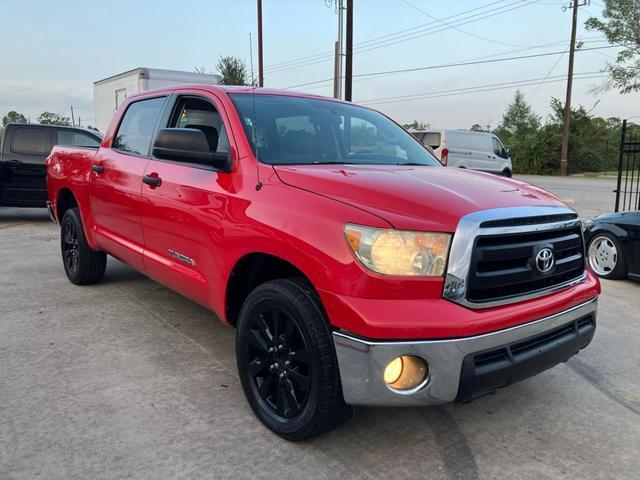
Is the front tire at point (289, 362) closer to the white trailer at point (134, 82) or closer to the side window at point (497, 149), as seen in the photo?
the white trailer at point (134, 82)

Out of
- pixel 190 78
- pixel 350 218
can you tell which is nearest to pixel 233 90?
pixel 350 218

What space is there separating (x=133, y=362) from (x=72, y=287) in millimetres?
2247

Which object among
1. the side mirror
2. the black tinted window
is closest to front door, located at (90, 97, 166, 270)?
the side mirror

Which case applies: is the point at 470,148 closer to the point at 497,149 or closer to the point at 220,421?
the point at 497,149

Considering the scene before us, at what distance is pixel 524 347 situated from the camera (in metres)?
2.46

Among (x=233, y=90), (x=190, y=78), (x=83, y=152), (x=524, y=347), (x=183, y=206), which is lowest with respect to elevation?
(x=524, y=347)

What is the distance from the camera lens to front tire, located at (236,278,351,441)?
7.85 ft

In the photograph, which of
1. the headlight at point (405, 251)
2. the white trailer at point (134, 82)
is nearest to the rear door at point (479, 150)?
the white trailer at point (134, 82)

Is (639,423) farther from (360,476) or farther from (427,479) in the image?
(360,476)

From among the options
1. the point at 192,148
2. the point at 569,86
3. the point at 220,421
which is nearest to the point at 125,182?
the point at 192,148

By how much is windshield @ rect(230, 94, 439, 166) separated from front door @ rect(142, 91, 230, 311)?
218 mm

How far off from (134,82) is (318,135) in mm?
12227

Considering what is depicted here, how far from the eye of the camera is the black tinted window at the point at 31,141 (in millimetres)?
9664

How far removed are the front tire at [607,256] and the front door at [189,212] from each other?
4.62m
